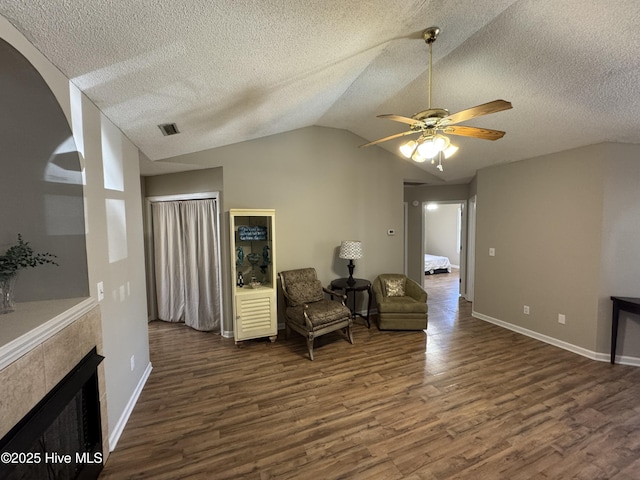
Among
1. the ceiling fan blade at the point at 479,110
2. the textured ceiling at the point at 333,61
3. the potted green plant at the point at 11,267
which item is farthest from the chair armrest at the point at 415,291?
the potted green plant at the point at 11,267

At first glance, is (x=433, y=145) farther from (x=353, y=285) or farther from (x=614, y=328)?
(x=614, y=328)

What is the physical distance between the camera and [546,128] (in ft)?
10.2

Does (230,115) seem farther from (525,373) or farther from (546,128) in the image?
(525,373)

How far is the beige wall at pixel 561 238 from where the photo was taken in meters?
3.11

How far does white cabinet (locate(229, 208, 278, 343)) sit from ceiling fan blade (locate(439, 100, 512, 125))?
236 cm

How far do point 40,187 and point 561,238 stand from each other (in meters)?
5.08

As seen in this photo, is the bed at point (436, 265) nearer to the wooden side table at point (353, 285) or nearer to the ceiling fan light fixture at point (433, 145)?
the wooden side table at point (353, 285)

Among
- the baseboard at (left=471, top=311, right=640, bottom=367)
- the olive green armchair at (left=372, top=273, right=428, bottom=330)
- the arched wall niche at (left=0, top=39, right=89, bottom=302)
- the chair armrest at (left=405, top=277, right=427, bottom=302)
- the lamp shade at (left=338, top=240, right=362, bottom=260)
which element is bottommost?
the baseboard at (left=471, top=311, right=640, bottom=367)

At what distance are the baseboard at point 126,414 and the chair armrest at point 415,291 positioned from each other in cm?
359

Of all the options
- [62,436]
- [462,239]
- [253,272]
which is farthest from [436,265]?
[62,436]

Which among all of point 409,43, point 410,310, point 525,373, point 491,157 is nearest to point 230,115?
point 409,43

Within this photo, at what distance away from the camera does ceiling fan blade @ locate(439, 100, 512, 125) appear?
164 cm

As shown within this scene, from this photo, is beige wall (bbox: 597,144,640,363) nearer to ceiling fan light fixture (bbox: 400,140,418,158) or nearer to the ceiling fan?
the ceiling fan

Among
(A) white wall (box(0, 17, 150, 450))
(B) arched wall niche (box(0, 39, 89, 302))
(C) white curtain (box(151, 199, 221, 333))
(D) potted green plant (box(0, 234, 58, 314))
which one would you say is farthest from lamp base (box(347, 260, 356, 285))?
(D) potted green plant (box(0, 234, 58, 314))
